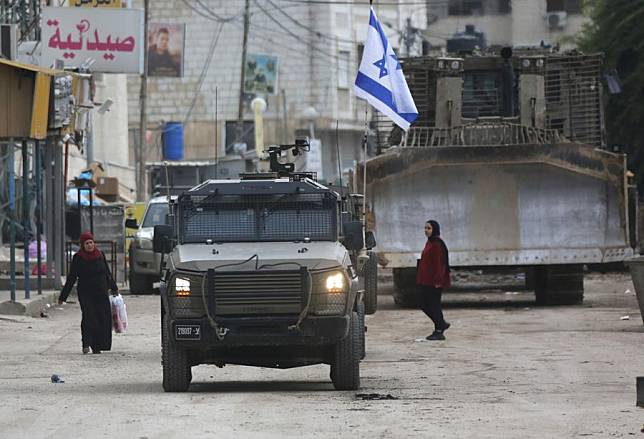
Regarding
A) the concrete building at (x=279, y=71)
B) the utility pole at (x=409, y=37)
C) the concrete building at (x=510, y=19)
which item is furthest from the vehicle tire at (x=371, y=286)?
the concrete building at (x=279, y=71)

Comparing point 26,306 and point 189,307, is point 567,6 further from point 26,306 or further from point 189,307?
point 189,307

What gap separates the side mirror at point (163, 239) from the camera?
46.8ft

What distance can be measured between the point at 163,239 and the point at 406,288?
12.4 m

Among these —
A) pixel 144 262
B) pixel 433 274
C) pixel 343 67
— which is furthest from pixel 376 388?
pixel 343 67

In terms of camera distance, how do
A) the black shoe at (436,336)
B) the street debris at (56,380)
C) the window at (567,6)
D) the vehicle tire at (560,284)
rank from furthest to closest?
the window at (567,6) → the vehicle tire at (560,284) → the black shoe at (436,336) → the street debris at (56,380)

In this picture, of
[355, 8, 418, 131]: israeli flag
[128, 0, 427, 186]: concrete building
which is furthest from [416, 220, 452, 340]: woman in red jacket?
[128, 0, 427, 186]: concrete building

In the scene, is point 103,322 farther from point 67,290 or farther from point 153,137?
point 153,137

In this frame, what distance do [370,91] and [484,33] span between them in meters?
36.4

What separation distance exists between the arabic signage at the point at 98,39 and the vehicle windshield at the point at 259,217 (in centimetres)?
1787

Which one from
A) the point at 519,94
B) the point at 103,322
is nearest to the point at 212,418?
the point at 103,322

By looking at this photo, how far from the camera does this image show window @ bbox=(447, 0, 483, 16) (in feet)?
200

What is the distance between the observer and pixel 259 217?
1453 cm

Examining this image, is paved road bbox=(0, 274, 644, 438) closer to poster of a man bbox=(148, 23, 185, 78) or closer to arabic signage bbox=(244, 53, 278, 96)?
poster of a man bbox=(148, 23, 185, 78)

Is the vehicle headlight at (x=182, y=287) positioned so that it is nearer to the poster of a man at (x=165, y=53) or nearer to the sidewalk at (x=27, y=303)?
the sidewalk at (x=27, y=303)
